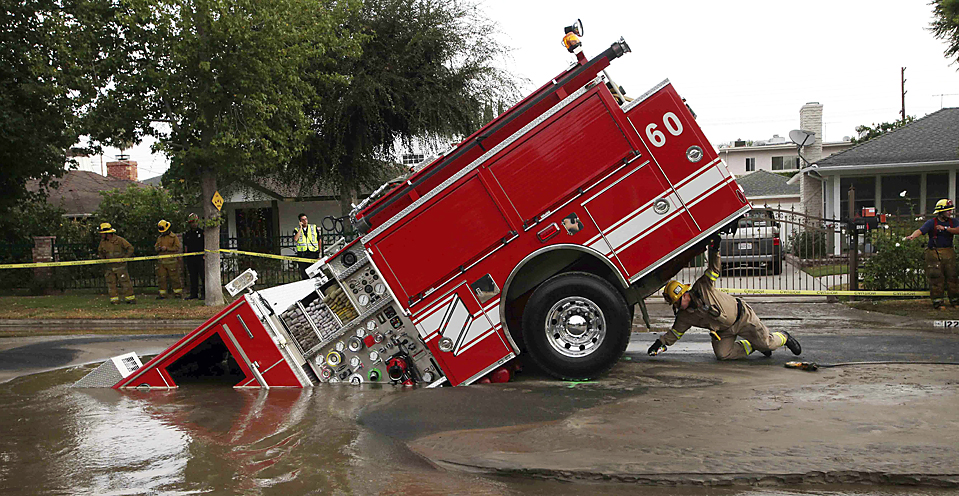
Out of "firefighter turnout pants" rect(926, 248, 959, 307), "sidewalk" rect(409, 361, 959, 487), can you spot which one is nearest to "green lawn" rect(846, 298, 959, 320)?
"firefighter turnout pants" rect(926, 248, 959, 307)

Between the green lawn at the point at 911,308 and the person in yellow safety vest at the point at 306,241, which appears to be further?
the person in yellow safety vest at the point at 306,241

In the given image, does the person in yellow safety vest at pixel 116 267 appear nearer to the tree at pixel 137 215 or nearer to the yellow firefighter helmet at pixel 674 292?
the tree at pixel 137 215

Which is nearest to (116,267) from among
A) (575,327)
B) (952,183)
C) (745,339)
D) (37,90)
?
(37,90)

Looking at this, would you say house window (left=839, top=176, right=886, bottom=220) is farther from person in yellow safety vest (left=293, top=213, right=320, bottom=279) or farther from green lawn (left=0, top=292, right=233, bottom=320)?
green lawn (left=0, top=292, right=233, bottom=320)

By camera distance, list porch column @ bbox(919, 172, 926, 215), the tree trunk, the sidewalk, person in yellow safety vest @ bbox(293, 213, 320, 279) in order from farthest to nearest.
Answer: porch column @ bbox(919, 172, 926, 215) → person in yellow safety vest @ bbox(293, 213, 320, 279) → the tree trunk → the sidewalk

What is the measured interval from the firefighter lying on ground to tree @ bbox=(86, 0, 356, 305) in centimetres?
988

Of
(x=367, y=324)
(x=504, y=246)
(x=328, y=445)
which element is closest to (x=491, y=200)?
(x=504, y=246)

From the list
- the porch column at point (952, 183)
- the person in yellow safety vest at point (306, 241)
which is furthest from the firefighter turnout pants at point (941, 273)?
the porch column at point (952, 183)

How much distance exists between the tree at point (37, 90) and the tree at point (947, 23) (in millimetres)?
16386

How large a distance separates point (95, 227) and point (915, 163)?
2359cm

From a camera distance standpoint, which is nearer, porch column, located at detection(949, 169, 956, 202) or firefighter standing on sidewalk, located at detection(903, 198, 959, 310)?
firefighter standing on sidewalk, located at detection(903, 198, 959, 310)

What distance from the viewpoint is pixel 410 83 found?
910 inches

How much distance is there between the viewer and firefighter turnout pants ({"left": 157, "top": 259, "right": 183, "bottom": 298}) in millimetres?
17859

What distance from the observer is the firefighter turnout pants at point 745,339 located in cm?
791
